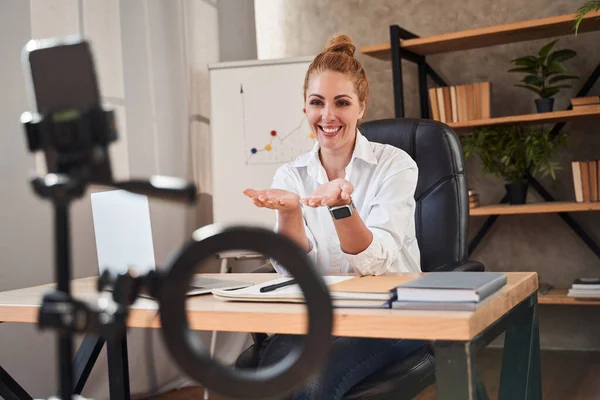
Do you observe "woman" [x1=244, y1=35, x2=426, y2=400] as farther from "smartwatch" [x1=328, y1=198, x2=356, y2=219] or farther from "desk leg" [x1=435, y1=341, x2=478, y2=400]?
"desk leg" [x1=435, y1=341, x2=478, y2=400]

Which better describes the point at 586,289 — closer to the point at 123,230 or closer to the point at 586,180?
the point at 586,180

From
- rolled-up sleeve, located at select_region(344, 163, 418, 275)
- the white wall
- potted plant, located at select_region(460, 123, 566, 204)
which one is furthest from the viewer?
potted plant, located at select_region(460, 123, 566, 204)

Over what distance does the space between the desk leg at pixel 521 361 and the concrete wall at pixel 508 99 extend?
2.44 m

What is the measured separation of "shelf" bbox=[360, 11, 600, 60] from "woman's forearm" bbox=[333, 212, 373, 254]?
2.12m

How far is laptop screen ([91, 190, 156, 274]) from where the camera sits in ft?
4.84

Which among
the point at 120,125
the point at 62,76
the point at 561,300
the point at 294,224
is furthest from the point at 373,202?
the point at 561,300

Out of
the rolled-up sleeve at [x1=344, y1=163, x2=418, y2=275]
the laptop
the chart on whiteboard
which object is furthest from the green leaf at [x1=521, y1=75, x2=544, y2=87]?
the laptop

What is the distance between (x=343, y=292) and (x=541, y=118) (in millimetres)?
2487

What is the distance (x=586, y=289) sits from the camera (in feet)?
10.9

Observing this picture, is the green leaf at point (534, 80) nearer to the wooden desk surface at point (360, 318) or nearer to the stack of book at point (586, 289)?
the stack of book at point (586, 289)

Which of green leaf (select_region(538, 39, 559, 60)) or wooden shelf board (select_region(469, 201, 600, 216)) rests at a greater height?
green leaf (select_region(538, 39, 559, 60))

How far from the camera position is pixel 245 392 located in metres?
0.27

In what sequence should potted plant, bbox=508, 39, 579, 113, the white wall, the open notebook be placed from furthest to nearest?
potted plant, bbox=508, 39, 579, 113, the white wall, the open notebook

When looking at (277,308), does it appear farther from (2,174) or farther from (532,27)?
(532,27)
